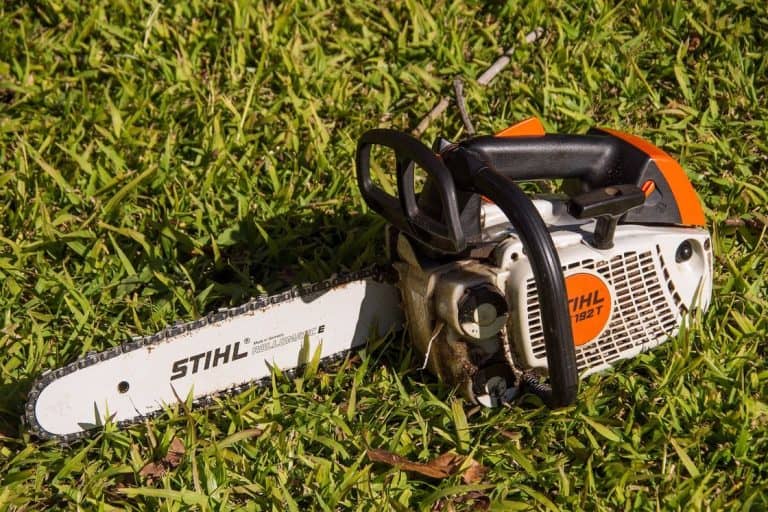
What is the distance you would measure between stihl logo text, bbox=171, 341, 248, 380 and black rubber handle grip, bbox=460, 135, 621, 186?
0.90 metres

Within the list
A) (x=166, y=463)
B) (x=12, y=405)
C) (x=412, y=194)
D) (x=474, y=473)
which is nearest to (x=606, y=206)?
(x=412, y=194)

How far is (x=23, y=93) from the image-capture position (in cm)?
411

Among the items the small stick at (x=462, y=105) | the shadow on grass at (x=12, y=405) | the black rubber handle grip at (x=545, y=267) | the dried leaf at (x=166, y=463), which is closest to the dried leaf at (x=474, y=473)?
the black rubber handle grip at (x=545, y=267)

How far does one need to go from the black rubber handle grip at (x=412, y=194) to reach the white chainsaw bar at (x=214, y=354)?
0.86 ft

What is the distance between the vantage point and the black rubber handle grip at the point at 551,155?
2.76 metres

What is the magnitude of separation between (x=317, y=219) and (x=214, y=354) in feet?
2.89

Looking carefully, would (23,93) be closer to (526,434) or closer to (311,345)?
(311,345)

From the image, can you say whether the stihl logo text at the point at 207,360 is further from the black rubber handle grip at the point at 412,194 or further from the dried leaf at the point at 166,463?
the black rubber handle grip at the point at 412,194

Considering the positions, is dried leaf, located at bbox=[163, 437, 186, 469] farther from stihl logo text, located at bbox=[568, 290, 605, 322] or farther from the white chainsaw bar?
stihl logo text, located at bbox=[568, 290, 605, 322]

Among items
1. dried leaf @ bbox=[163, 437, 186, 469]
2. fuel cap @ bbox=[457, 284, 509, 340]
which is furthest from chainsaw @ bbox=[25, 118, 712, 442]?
dried leaf @ bbox=[163, 437, 186, 469]

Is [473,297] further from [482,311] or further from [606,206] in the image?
[606,206]

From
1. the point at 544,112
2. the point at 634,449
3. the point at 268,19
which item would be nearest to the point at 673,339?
the point at 634,449

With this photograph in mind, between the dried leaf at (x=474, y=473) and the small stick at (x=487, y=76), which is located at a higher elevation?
the small stick at (x=487, y=76)

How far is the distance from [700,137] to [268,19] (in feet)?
6.00
